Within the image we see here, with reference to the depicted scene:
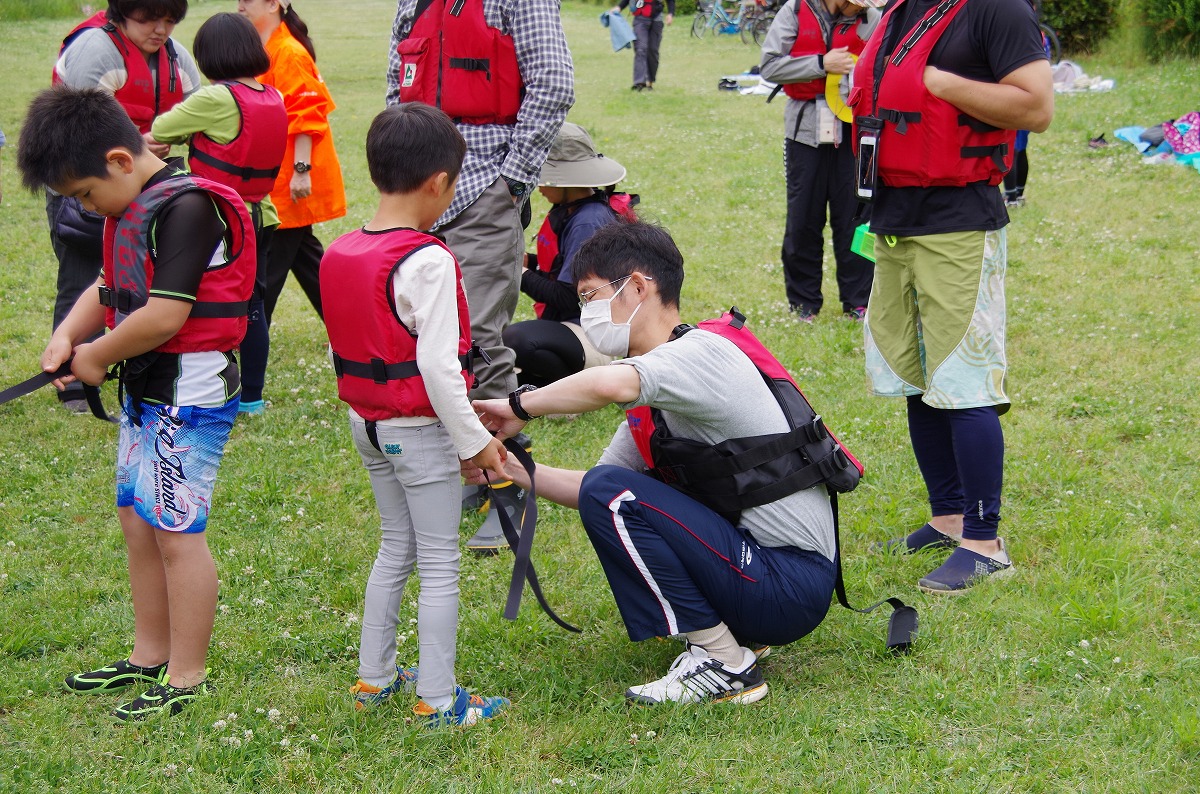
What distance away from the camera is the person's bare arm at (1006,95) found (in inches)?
138

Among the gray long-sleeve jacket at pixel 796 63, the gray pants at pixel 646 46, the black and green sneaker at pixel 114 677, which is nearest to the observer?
the black and green sneaker at pixel 114 677

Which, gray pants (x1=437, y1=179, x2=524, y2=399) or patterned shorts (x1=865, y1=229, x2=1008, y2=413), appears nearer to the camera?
patterned shorts (x1=865, y1=229, x2=1008, y2=413)

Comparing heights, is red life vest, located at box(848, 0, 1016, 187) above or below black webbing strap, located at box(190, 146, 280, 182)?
above

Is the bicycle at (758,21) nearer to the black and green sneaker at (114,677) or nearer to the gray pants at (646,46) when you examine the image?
the gray pants at (646,46)

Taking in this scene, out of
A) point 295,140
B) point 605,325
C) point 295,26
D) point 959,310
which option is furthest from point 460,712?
point 295,26

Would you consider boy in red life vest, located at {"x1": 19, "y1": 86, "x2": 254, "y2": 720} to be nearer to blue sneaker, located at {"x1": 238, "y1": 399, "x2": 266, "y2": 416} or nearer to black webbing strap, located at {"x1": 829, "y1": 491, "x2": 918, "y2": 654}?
black webbing strap, located at {"x1": 829, "y1": 491, "x2": 918, "y2": 654}

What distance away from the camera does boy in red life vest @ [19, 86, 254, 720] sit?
2.93 meters

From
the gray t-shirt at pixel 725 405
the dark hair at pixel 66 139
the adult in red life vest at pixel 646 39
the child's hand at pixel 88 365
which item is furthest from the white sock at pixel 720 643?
the adult in red life vest at pixel 646 39

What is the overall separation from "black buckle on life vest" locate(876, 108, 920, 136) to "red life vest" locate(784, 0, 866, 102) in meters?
3.03

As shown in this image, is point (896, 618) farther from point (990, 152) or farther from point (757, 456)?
point (990, 152)

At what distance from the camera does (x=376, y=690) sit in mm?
3182

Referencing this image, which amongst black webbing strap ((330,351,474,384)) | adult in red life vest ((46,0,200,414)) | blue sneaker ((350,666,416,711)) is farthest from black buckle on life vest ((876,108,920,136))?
adult in red life vest ((46,0,200,414))

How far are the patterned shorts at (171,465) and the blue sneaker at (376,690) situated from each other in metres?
0.66

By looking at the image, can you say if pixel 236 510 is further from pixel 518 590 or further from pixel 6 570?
pixel 518 590
